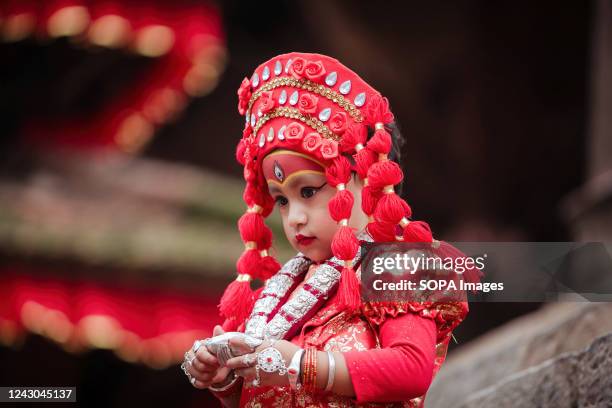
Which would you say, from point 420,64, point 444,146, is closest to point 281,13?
point 420,64

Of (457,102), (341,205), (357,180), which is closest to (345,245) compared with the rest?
(341,205)

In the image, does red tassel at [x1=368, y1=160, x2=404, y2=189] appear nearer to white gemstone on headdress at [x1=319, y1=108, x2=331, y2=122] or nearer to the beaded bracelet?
white gemstone on headdress at [x1=319, y1=108, x2=331, y2=122]

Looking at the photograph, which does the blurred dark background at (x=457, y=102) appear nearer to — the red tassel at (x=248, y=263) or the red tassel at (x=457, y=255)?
the red tassel at (x=248, y=263)

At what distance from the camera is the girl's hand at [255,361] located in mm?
1807

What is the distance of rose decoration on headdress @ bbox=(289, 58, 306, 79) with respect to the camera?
2.03m

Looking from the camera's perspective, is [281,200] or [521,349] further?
[521,349]

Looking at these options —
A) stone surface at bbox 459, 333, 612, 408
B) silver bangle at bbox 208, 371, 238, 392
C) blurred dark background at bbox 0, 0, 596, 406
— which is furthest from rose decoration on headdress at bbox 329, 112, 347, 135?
blurred dark background at bbox 0, 0, 596, 406

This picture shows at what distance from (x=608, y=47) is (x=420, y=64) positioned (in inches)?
74.4

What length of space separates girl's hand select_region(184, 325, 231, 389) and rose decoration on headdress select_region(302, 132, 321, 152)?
413 millimetres

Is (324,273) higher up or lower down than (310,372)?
higher up

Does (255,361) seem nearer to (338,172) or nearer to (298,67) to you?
Result: (338,172)

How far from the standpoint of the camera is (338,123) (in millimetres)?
1986

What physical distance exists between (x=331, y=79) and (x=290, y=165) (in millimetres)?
206

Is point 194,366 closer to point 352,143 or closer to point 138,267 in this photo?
point 352,143
